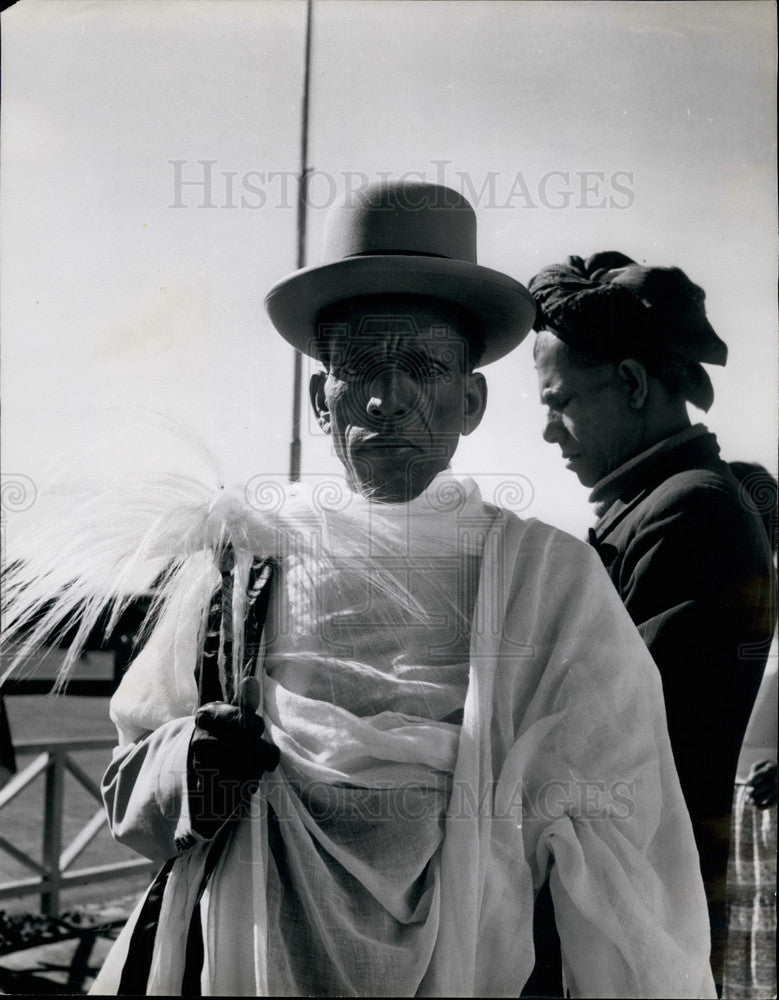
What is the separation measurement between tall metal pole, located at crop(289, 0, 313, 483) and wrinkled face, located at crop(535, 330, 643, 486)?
54 cm

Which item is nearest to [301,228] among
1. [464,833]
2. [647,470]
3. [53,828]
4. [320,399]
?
[320,399]

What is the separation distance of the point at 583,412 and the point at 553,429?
8cm

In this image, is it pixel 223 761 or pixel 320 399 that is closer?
pixel 223 761

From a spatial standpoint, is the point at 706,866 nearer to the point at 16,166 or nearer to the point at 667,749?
the point at 667,749

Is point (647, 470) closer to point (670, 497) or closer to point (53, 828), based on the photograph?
point (670, 497)

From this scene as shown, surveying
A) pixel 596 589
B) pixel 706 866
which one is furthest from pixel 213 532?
pixel 706 866

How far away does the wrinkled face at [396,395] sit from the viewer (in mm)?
1857

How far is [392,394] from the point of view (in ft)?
6.08

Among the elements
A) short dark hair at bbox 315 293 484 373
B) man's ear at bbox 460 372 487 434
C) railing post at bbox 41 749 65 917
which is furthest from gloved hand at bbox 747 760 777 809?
railing post at bbox 41 749 65 917

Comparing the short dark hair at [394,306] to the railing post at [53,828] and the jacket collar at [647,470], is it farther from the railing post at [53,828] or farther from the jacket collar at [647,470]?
→ the railing post at [53,828]

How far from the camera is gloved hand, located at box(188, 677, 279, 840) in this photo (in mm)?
Result: 1669

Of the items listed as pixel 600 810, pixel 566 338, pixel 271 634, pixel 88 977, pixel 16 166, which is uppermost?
pixel 16 166

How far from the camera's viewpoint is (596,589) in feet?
5.91

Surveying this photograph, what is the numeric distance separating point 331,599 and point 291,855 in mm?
476
